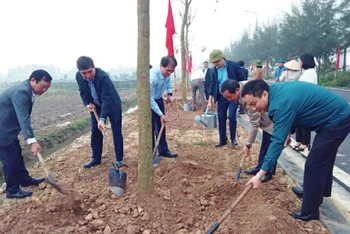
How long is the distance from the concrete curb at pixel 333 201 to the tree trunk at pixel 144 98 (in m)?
1.77

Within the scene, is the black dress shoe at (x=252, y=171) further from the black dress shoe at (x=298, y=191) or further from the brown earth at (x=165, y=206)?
the black dress shoe at (x=298, y=191)

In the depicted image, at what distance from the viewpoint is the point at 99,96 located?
4324 millimetres

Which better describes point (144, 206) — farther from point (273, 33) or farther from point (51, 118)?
point (273, 33)

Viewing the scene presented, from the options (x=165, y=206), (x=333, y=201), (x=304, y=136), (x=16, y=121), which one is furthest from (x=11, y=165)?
(x=304, y=136)

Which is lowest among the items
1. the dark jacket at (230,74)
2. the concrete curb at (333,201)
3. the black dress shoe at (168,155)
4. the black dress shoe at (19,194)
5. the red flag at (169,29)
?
the black dress shoe at (19,194)

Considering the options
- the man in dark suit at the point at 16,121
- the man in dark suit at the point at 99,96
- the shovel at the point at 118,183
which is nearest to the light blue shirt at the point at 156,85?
the man in dark suit at the point at 99,96

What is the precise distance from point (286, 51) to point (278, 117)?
29.3m

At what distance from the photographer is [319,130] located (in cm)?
281

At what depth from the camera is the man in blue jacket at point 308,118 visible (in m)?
2.54

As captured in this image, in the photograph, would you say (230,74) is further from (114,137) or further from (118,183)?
(118,183)

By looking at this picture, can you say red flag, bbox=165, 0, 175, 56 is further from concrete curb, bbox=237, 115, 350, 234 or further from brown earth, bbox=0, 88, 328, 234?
concrete curb, bbox=237, 115, 350, 234

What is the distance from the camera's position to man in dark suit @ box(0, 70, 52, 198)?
11.6 ft

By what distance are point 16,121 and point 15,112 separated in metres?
0.12

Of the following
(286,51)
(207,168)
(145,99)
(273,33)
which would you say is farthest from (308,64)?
(273,33)
